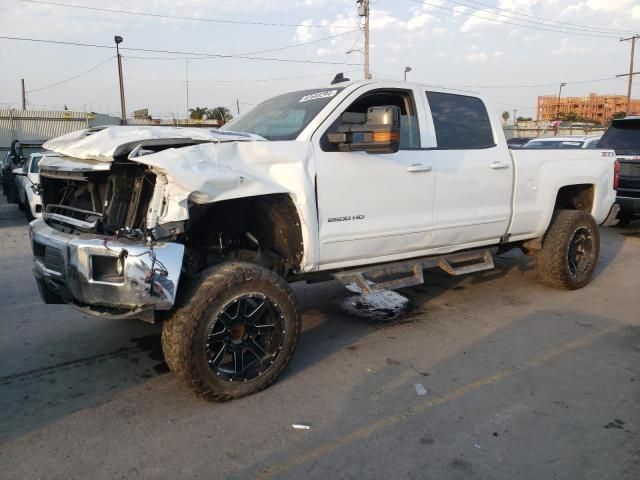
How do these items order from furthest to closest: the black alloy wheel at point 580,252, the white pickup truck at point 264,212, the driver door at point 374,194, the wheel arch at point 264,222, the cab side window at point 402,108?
the black alloy wheel at point 580,252 < the cab side window at point 402,108 < the driver door at point 374,194 < the wheel arch at point 264,222 < the white pickup truck at point 264,212

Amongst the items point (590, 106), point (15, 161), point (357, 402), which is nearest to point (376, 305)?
point (357, 402)

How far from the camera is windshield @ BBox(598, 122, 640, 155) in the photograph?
9727mm

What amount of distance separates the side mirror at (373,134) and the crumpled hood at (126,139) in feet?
1.98

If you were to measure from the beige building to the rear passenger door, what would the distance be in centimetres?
6603

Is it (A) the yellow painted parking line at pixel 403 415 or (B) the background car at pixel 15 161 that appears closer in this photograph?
(A) the yellow painted parking line at pixel 403 415

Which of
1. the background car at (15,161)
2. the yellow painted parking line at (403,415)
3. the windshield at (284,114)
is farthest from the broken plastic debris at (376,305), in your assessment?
the background car at (15,161)

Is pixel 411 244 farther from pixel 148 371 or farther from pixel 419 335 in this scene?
pixel 148 371

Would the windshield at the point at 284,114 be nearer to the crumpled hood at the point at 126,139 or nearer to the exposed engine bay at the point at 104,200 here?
A: the crumpled hood at the point at 126,139

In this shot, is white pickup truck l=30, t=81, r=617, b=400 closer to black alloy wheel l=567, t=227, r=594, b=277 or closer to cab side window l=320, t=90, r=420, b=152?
cab side window l=320, t=90, r=420, b=152

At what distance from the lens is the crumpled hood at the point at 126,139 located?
3.33 meters

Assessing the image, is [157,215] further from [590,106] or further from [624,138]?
[590,106]

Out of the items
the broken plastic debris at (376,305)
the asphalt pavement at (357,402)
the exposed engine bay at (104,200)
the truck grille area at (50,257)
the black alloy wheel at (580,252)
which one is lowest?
the broken plastic debris at (376,305)

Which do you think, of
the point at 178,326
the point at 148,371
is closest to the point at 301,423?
the point at 178,326

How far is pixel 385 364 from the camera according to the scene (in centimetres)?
418
